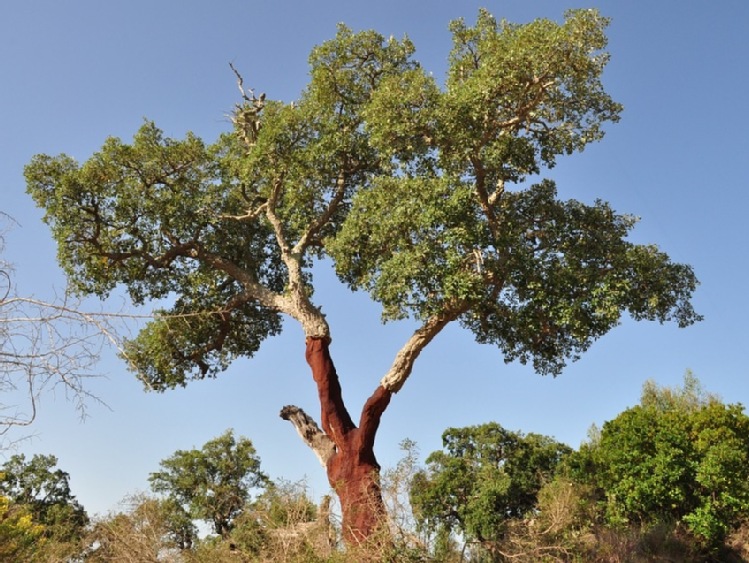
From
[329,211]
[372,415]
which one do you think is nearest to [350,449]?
[372,415]

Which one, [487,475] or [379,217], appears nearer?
[379,217]

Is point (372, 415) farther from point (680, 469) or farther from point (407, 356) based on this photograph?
point (680, 469)

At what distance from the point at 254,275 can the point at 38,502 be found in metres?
21.0

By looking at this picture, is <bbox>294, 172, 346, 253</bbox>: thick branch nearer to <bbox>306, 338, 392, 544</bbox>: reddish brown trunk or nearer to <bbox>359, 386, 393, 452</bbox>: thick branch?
<bbox>306, 338, 392, 544</bbox>: reddish brown trunk

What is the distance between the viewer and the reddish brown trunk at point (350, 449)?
39.6ft

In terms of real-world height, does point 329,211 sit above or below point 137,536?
above

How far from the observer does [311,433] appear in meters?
15.0

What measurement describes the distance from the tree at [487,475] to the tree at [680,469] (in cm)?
365

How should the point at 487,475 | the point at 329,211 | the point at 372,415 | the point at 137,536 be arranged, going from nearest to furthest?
the point at 137,536
the point at 372,415
the point at 329,211
the point at 487,475

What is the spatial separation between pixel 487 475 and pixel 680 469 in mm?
8053

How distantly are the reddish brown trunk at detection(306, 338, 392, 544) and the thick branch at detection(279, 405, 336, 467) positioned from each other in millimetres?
317

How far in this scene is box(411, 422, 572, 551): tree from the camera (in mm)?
23969

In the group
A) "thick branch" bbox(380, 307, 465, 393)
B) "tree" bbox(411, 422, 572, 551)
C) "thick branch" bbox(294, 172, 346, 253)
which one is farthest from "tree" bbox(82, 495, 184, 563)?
"tree" bbox(411, 422, 572, 551)

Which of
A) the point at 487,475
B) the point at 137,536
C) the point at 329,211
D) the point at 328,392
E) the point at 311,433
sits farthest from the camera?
the point at 487,475
